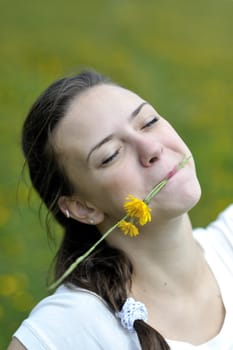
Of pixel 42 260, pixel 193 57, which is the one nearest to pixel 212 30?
pixel 193 57

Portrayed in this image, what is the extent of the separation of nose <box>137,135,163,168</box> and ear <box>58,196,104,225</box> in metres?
0.31

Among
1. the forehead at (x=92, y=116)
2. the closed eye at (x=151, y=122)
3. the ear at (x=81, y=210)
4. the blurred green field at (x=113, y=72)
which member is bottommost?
the blurred green field at (x=113, y=72)

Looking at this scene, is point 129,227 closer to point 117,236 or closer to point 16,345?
point 117,236

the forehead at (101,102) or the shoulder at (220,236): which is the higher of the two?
the forehead at (101,102)

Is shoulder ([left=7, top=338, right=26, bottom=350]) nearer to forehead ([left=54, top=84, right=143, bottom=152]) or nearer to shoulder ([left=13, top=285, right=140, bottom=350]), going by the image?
shoulder ([left=13, top=285, right=140, bottom=350])

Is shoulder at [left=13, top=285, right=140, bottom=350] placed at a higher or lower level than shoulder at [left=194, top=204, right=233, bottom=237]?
higher

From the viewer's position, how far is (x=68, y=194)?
276cm

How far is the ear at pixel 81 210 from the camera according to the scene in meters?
2.69

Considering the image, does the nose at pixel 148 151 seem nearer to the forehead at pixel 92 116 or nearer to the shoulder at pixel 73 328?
the forehead at pixel 92 116

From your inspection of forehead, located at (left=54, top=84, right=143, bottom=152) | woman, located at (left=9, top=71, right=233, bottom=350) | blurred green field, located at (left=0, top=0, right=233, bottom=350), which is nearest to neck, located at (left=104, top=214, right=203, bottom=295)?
woman, located at (left=9, top=71, right=233, bottom=350)

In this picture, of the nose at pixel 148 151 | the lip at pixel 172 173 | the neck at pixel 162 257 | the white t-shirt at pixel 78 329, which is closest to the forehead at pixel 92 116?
the nose at pixel 148 151

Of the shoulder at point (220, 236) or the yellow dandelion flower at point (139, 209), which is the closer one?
the yellow dandelion flower at point (139, 209)

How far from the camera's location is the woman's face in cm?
246

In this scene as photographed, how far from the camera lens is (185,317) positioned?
2691mm
